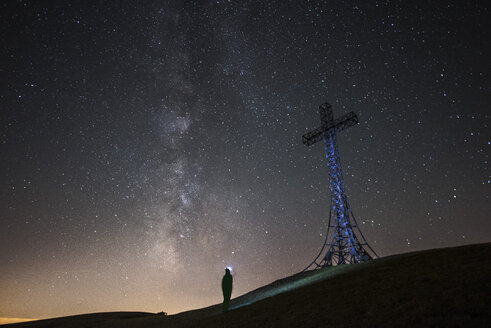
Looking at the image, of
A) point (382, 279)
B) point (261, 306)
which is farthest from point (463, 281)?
point (261, 306)

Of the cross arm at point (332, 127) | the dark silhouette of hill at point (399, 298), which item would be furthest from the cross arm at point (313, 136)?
the dark silhouette of hill at point (399, 298)

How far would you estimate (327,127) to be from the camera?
29.8 metres

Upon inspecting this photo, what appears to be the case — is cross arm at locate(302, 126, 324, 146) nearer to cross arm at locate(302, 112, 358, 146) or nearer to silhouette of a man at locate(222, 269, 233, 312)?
cross arm at locate(302, 112, 358, 146)

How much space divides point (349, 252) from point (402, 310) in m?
21.4

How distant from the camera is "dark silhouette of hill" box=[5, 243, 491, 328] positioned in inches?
267

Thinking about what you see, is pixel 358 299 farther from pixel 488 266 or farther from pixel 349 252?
pixel 349 252

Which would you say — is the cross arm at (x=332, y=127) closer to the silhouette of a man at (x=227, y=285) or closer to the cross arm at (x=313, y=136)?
the cross arm at (x=313, y=136)

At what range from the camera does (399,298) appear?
27.5 ft

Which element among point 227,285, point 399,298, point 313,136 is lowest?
point 399,298

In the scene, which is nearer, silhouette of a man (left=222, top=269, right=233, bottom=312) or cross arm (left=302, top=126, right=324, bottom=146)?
silhouette of a man (left=222, top=269, right=233, bottom=312)

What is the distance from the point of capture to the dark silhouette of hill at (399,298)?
6.79 metres

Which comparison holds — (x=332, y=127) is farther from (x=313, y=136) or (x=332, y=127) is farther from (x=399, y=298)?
(x=399, y=298)

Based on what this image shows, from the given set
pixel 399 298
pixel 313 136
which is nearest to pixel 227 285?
pixel 399 298

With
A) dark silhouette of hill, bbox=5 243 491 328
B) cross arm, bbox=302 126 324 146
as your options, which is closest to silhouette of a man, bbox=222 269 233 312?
dark silhouette of hill, bbox=5 243 491 328
